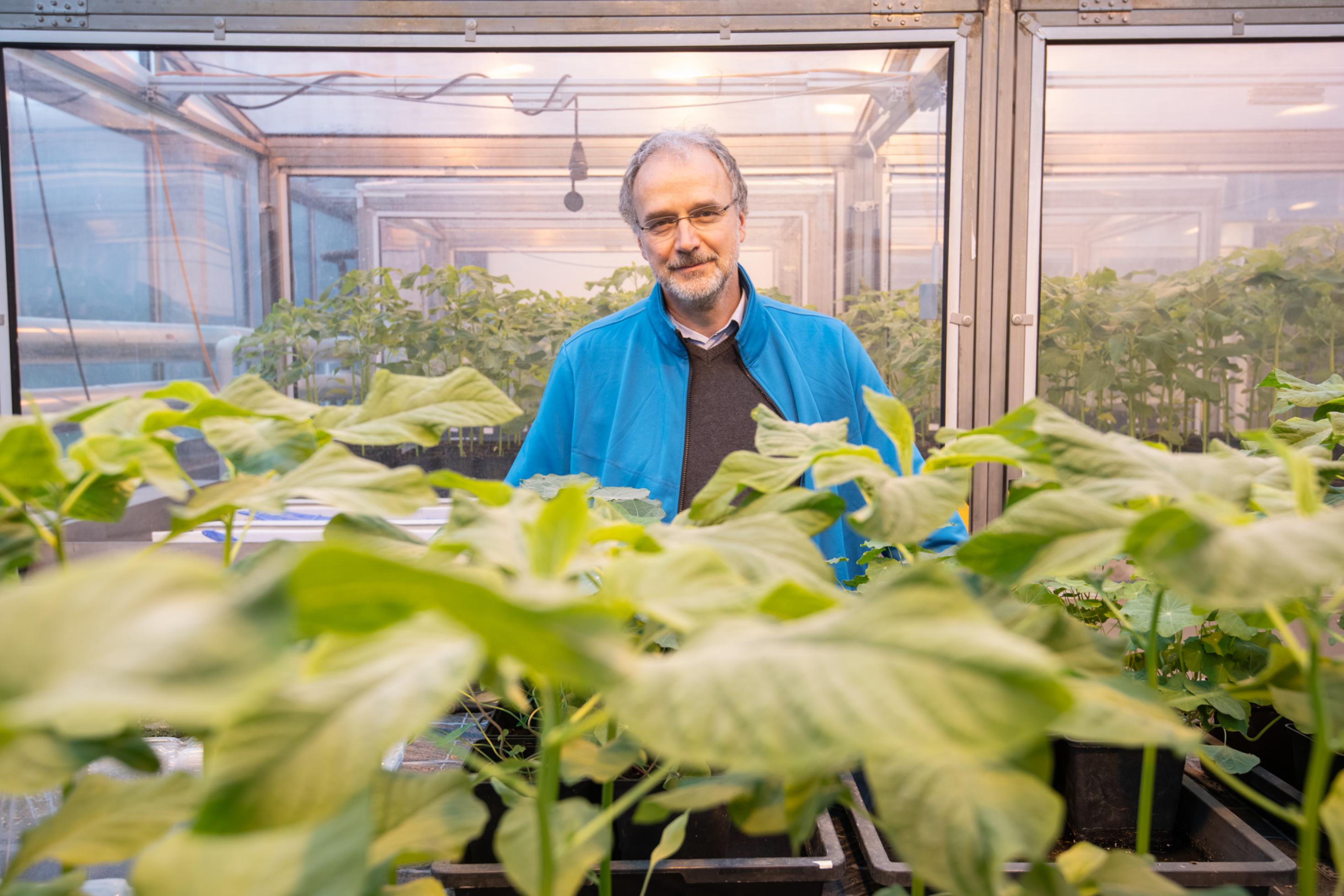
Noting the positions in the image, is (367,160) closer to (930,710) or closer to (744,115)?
(744,115)

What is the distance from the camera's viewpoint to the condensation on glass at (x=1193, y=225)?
2.05m

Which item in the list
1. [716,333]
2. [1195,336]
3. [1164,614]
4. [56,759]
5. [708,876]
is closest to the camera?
[56,759]

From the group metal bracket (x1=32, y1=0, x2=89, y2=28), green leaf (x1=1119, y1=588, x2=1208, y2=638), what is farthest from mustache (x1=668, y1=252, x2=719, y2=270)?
metal bracket (x1=32, y1=0, x2=89, y2=28)

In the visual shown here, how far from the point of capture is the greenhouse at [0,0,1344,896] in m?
0.20

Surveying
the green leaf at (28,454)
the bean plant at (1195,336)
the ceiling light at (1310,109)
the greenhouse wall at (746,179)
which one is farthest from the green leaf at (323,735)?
the ceiling light at (1310,109)

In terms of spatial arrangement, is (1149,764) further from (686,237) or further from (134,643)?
(686,237)

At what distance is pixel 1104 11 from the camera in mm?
1947

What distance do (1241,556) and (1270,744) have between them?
37.0 inches

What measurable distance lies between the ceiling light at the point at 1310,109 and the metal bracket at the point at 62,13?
2793mm

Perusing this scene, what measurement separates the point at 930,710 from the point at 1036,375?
2.09 meters

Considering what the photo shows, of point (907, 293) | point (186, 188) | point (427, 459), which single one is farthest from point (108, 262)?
point (907, 293)

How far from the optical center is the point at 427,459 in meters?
2.32

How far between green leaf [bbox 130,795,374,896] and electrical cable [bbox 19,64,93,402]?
7.31 feet

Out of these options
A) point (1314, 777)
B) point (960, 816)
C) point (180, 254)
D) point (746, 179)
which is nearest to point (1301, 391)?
point (1314, 777)
